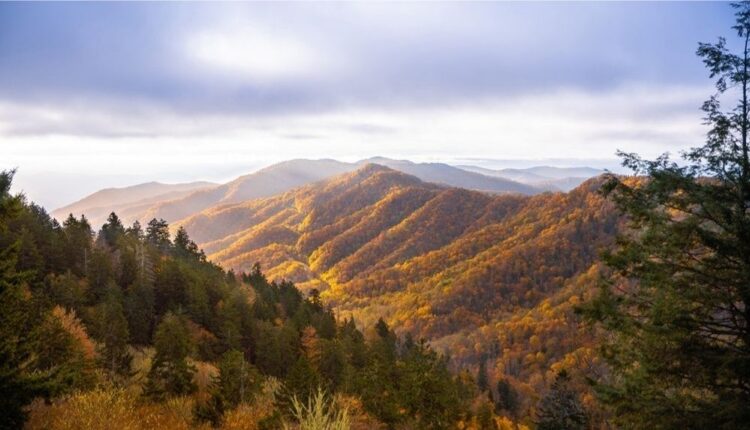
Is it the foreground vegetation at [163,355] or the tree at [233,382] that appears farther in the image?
the tree at [233,382]

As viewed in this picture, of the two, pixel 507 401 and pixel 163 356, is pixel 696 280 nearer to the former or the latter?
pixel 163 356

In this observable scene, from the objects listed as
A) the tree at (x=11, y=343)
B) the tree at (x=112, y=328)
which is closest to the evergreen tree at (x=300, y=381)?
the tree at (x=11, y=343)

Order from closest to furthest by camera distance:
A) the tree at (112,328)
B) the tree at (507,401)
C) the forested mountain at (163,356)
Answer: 1. the forested mountain at (163,356)
2. the tree at (112,328)
3. the tree at (507,401)

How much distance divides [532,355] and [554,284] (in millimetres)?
67265

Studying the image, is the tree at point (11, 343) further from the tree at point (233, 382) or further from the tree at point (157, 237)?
the tree at point (157, 237)

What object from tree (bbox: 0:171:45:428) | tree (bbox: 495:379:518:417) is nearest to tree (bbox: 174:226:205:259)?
tree (bbox: 495:379:518:417)

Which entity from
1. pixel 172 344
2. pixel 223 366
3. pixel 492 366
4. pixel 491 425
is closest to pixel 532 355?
pixel 492 366

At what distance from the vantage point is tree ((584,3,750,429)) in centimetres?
906

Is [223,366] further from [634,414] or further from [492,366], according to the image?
[492,366]

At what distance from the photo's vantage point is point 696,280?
9539mm

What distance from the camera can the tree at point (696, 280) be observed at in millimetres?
9062

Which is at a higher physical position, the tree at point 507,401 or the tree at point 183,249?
the tree at point 183,249

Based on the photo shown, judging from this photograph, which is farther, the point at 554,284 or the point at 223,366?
the point at 554,284

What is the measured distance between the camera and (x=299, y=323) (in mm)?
50719
